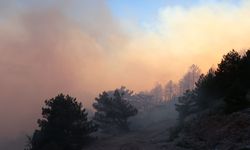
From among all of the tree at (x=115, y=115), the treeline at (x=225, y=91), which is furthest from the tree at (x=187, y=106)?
the tree at (x=115, y=115)

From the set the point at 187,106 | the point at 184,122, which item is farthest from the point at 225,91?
the point at 187,106

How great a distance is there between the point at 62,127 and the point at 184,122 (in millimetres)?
16074

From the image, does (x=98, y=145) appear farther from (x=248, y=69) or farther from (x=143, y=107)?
(x=143, y=107)

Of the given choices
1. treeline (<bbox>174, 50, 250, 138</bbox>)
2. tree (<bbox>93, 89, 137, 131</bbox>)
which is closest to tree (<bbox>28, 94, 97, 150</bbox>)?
tree (<bbox>93, 89, 137, 131</bbox>)

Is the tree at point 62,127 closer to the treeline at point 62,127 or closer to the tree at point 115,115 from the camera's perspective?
the treeline at point 62,127

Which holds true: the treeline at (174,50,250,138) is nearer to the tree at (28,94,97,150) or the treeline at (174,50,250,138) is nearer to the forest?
the forest

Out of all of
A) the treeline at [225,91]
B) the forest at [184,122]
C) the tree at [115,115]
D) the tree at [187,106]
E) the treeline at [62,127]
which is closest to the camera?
the forest at [184,122]

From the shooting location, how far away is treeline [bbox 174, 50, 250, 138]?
125 ft

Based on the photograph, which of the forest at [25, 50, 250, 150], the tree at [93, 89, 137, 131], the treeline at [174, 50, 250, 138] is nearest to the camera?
the forest at [25, 50, 250, 150]

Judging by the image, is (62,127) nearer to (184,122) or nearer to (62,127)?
(62,127)

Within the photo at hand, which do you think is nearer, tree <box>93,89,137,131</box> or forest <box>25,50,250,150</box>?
forest <box>25,50,250,150</box>

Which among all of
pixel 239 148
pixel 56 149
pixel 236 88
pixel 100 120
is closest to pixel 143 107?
pixel 100 120

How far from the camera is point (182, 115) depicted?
61031 millimetres

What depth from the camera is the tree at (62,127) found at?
2176 inches
